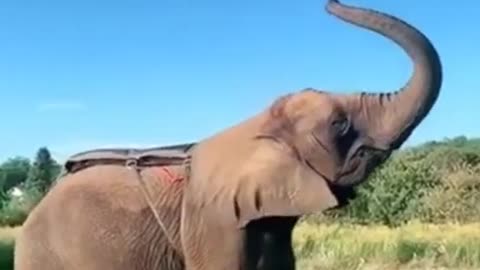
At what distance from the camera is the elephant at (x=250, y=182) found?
4316mm

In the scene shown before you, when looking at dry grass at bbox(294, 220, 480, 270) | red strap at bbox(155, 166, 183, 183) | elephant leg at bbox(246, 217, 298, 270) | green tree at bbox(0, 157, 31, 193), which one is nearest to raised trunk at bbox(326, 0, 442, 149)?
elephant leg at bbox(246, 217, 298, 270)

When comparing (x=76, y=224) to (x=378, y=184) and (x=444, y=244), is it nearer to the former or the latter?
(x=444, y=244)

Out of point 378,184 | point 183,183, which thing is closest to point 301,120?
point 183,183

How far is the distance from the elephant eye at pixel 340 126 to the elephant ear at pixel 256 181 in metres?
0.15

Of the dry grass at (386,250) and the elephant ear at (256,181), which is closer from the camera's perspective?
the elephant ear at (256,181)

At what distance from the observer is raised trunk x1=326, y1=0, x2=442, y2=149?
424 cm

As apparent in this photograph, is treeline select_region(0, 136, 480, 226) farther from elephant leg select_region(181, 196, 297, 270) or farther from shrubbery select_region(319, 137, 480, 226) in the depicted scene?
elephant leg select_region(181, 196, 297, 270)

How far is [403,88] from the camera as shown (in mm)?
4340

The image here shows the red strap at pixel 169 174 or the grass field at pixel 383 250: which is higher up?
the red strap at pixel 169 174

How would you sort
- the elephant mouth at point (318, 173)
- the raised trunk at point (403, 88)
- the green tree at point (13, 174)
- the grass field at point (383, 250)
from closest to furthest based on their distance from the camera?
1. the raised trunk at point (403, 88)
2. the elephant mouth at point (318, 173)
3. the grass field at point (383, 250)
4. the green tree at point (13, 174)

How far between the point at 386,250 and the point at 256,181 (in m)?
13.2

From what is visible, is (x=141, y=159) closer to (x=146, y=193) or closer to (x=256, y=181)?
(x=146, y=193)

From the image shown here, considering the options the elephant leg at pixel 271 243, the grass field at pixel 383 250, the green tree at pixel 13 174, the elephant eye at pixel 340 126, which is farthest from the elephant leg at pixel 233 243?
the green tree at pixel 13 174

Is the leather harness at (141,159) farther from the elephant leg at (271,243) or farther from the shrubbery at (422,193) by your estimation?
the shrubbery at (422,193)
